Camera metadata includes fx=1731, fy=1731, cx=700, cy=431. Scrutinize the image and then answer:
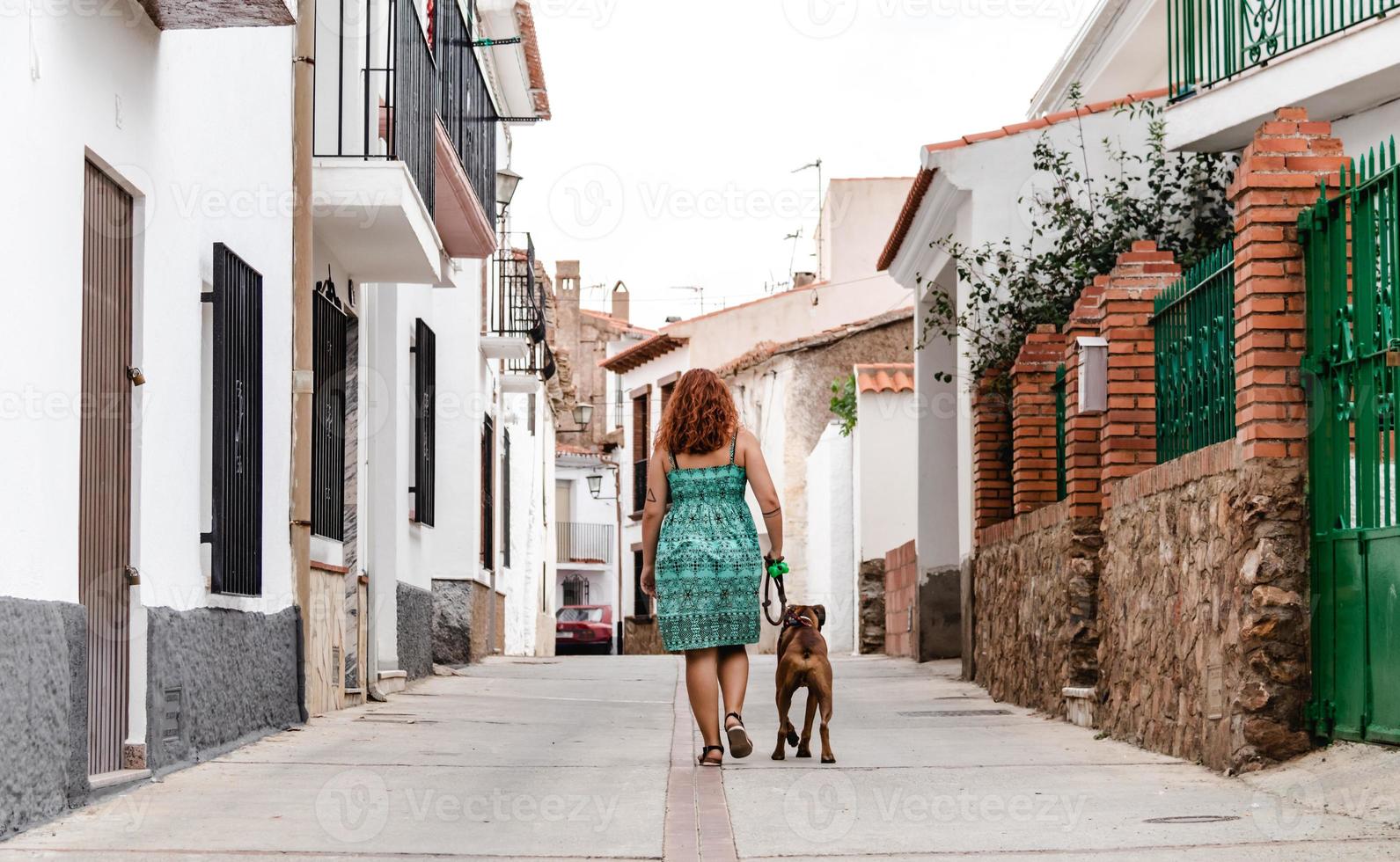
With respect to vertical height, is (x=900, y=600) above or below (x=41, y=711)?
below

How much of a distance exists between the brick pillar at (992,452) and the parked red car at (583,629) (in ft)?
106

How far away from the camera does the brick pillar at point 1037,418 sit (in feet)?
40.7

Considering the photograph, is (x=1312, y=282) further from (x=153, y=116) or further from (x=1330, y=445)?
(x=153, y=116)

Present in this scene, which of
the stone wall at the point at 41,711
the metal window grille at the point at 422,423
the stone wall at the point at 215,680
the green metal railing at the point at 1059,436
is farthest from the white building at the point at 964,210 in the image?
the stone wall at the point at 41,711

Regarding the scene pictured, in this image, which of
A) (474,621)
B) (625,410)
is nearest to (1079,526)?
(474,621)

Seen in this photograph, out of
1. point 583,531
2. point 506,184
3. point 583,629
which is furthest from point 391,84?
point 583,531

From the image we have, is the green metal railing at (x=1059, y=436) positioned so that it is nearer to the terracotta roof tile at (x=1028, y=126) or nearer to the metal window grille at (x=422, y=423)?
the terracotta roof tile at (x=1028, y=126)

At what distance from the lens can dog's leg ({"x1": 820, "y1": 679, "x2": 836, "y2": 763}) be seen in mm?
7848

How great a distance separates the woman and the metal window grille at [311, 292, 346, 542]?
431 cm

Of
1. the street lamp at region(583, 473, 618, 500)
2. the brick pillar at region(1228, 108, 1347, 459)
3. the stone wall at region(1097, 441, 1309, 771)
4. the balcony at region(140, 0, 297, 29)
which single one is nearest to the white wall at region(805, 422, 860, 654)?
the street lamp at region(583, 473, 618, 500)

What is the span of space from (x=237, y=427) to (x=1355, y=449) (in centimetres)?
543

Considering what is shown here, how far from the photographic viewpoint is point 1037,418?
40.7 ft

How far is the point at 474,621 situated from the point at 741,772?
38.9ft

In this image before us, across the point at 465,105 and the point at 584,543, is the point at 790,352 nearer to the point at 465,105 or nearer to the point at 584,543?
the point at 465,105
